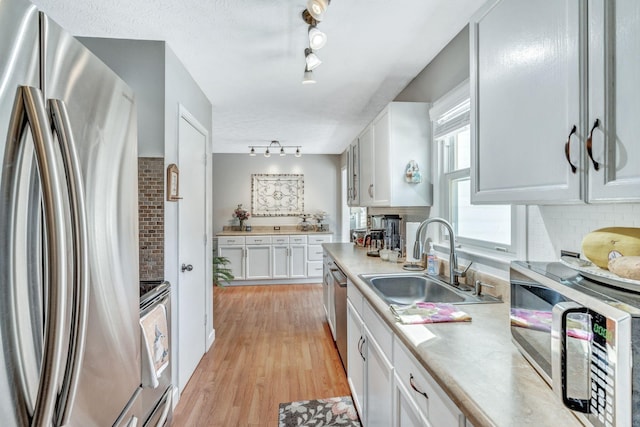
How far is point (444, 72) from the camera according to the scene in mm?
2121

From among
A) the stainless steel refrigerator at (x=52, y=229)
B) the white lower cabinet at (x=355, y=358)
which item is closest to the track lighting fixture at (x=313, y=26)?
the stainless steel refrigerator at (x=52, y=229)

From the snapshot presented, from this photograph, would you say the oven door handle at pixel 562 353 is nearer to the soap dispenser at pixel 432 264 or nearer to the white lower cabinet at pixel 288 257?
the soap dispenser at pixel 432 264

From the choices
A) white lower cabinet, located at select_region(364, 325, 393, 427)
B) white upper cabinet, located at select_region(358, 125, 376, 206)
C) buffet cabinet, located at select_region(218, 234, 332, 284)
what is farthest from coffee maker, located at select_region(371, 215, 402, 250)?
buffet cabinet, located at select_region(218, 234, 332, 284)

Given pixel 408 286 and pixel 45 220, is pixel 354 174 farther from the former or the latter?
pixel 45 220

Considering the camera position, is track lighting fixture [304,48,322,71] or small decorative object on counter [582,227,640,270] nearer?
small decorative object on counter [582,227,640,270]

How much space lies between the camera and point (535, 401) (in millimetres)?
722

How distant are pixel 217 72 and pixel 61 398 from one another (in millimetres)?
2352

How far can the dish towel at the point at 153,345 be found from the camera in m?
1.18

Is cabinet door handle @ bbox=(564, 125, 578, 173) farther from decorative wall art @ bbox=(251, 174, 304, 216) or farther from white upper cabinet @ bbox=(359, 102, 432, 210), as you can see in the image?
decorative wall art @ bbox=(251, 174, 304, 216)

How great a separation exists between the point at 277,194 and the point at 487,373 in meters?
5.37

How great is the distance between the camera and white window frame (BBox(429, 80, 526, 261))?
151 cm

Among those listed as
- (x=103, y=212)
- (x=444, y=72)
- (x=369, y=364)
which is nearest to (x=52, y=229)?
(x=103, y=212)

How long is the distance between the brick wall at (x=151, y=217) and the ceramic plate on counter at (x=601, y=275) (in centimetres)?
199

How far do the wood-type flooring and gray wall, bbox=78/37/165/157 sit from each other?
5.56 ft
